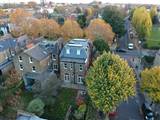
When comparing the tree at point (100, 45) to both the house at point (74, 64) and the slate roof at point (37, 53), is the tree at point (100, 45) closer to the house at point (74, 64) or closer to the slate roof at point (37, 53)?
the house at point (74, 64)

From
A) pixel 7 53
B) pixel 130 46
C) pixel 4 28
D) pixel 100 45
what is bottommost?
pixel 130 46

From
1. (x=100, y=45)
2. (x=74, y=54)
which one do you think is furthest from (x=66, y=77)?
(x=100, y=45)

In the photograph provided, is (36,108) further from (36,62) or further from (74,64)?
(74,64)

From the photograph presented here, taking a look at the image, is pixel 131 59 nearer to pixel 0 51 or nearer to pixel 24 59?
pixel 24 59

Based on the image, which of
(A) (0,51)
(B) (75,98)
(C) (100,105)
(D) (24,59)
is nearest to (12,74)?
(D) (24,59)

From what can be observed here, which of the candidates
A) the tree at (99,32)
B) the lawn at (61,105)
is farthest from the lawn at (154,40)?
the lawn at (61,105)
